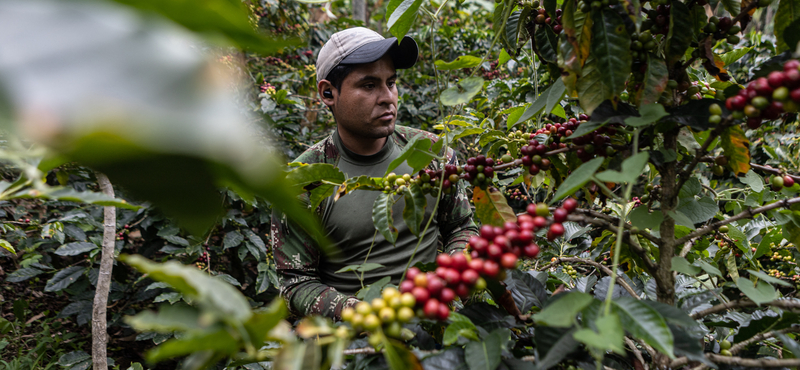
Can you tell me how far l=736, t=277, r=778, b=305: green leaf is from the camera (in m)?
0.54

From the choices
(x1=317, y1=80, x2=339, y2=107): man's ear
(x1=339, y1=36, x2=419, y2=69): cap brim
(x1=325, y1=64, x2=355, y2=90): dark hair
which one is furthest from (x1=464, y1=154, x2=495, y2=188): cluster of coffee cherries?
(x1=317, y1=80, x2=339, y2=107): man's ear

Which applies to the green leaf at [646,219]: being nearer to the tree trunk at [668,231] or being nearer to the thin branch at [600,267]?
the tree trunk at [668,231]

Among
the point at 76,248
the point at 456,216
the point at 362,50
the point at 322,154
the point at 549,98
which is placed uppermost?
the point at 549,98

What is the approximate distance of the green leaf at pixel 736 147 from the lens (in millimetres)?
604

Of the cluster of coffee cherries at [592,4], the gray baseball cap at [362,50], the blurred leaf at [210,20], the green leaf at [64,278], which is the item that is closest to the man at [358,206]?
the gray baseball cap at [362,50]

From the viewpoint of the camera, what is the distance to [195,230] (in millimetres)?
190

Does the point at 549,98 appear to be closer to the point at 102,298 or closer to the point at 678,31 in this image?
the point at 678,31

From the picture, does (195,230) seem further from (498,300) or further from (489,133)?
(489,133)

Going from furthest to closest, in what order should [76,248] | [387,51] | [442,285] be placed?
[76,248] → [387,51] → [442,285]

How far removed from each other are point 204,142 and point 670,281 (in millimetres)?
722

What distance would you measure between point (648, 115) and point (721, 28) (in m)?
0.25

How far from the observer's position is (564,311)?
1.51 feet

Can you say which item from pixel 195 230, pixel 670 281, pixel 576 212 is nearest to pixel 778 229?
pixel 670 281

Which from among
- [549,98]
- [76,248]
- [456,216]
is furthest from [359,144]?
[76,248]
